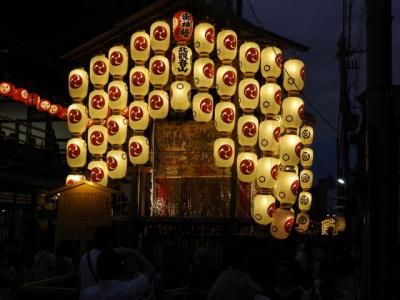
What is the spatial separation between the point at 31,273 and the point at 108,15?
22055 millimetres

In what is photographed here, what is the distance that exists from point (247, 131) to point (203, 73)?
1.88 m

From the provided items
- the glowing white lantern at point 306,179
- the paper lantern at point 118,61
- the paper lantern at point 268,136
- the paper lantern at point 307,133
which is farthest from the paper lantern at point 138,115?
the glowing white lantern at point 306,179

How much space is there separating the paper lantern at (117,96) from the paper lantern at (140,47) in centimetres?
82

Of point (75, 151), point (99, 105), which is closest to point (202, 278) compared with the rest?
point (75, 151)

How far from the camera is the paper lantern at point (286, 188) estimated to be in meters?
15.6

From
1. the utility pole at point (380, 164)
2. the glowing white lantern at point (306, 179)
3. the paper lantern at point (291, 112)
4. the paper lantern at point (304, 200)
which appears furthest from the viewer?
the glowing white lantern at point (306, 179)

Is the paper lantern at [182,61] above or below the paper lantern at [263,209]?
above

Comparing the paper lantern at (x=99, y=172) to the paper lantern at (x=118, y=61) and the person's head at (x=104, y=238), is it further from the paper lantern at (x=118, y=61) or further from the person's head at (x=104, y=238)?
the person's head at (x=104, y=238)

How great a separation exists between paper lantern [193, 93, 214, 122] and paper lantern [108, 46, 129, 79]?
2248 mm

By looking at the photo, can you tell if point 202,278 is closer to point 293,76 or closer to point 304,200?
point 293,76

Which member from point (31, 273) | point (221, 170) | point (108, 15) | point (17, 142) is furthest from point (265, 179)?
point (108, 15)

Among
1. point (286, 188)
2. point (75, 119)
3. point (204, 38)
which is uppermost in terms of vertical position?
point (204, 38)

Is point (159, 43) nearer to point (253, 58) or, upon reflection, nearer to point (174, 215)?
point (253, 58)

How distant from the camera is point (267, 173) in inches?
598
